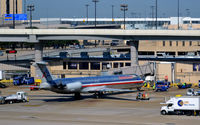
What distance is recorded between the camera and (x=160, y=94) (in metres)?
78.7

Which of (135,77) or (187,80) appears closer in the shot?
(135,77)

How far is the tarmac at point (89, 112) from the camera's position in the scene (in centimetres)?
4895

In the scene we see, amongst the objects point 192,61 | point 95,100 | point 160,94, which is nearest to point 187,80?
point 192,61

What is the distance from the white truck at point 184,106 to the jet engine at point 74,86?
1950cm

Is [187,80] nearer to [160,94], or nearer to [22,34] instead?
[160,94]

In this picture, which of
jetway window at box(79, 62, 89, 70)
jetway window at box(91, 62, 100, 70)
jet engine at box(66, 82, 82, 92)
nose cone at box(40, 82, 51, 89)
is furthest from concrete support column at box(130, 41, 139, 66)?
nose cone at box(40, 82, 51, 89)

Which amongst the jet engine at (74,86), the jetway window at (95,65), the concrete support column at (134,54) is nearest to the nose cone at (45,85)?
the jet engine at (74,86)

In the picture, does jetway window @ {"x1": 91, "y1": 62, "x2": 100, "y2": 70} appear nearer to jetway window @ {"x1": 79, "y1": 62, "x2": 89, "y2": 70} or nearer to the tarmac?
jetway window @ {"x1": 79, "y1": 62, "x2": 89, "y2": 70}

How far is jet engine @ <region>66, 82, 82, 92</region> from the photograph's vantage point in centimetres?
6794

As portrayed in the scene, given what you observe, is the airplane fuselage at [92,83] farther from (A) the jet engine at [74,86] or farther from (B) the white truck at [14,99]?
(B) the white truck at [14,99]

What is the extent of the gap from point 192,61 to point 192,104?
2226 inches

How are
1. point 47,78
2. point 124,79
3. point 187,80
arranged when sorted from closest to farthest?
point 47,78 < point 124,79 < point 187,80

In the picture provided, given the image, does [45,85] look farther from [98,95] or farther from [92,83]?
[98,95]

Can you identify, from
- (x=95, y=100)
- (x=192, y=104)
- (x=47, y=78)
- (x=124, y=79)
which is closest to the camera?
(x=192, y=104)
